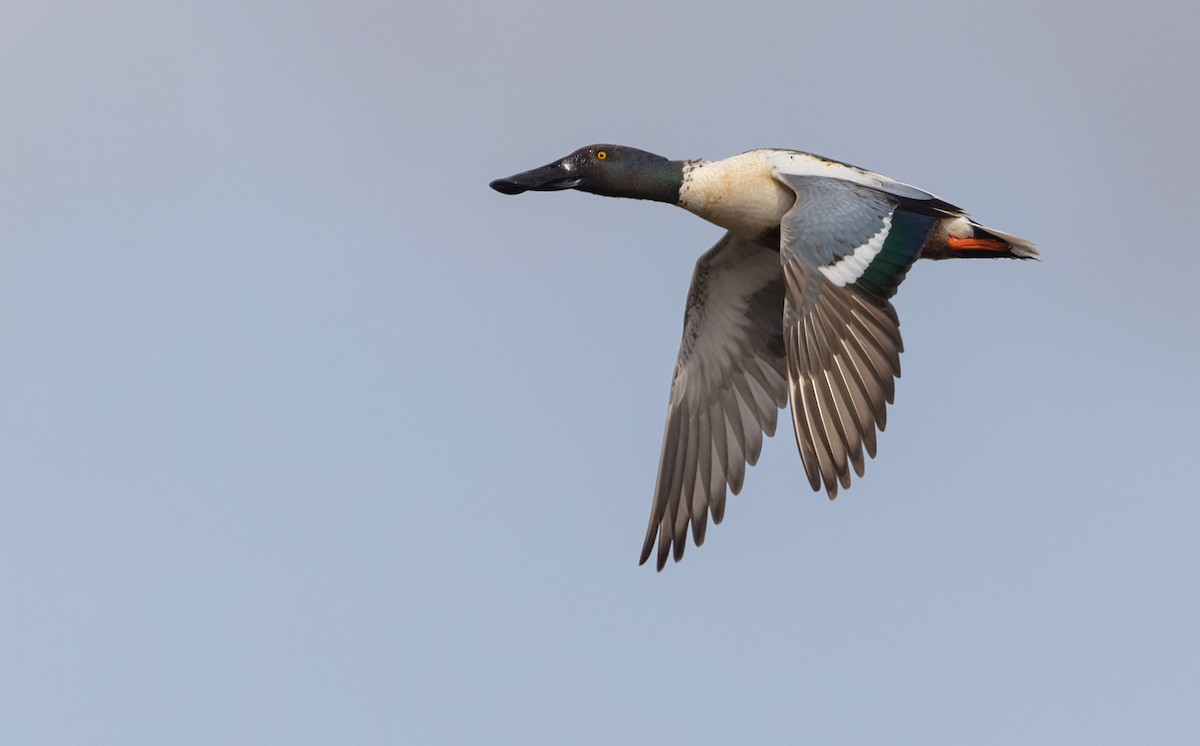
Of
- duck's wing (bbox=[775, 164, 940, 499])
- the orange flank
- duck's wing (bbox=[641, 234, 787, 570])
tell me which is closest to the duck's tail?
the orange flank

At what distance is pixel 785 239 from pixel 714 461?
2.86 meters

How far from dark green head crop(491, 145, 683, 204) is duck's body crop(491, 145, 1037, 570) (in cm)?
1

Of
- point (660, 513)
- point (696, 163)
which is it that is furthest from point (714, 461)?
point (696, 163)

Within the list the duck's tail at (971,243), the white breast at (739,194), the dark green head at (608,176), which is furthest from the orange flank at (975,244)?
the dark green head at (608,176)

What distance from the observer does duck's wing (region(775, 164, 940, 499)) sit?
11.1 meters

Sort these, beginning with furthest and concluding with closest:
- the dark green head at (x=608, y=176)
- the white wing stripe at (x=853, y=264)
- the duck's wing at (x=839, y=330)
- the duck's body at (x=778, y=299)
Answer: the dark green head at (x=608, y=176)
the white wing stripe at (x=853, y=264)
the duck's body at (x=778, y=299)
the duck's wing at (x=839, y=330)

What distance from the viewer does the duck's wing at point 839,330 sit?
36.5ft

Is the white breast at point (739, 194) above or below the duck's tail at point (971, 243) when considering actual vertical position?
above

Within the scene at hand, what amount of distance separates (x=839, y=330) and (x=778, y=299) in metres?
3.10

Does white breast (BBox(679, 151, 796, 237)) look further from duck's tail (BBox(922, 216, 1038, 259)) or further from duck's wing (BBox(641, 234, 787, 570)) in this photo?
duck's tail (BBox(922, 216, 1038, 259))

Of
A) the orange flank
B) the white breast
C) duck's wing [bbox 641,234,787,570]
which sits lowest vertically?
duck's wing [bbox 641,234,787,570]

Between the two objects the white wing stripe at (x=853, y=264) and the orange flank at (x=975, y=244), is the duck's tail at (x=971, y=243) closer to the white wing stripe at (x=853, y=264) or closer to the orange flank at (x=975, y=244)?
the orange flank at (x=975, y=244)

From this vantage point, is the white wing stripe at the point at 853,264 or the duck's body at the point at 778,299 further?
the white wing stripe at the point at 853,264

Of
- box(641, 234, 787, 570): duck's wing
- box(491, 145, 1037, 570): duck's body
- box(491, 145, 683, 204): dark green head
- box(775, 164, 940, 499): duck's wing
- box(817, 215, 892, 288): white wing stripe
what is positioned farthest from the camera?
box(641, 234, 787, 570): duck's wing
